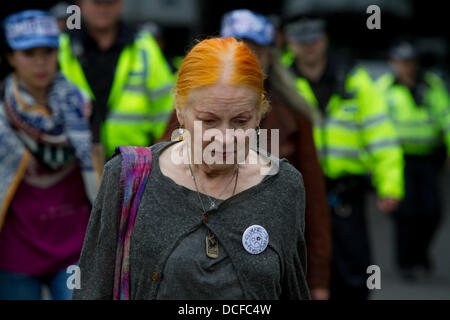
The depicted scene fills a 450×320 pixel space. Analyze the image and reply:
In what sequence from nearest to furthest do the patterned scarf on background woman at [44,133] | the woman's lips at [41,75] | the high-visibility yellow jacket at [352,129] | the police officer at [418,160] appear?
the patterned scarf on background woman at [44,133] → the woman's lips at [41,75] → the high-visibility yellow jacket at [352,129] → the police officer at [418,160]

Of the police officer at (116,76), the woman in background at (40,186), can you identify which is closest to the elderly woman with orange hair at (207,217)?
the woman in background at (40,186)

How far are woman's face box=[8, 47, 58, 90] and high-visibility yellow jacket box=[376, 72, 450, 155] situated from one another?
562cm

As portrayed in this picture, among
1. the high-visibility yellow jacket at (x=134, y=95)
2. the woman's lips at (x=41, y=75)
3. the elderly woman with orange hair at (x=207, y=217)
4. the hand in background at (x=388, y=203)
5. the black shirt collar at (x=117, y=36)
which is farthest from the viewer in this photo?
the hand in background at (x=388, y=203)

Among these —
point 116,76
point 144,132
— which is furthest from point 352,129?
point 116,76

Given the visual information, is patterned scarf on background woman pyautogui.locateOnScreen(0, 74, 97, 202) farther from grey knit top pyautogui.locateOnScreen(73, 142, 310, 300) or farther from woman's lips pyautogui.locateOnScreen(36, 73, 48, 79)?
grey knit top pyautogui.locateOnScreen(73, 142, 310, 300)

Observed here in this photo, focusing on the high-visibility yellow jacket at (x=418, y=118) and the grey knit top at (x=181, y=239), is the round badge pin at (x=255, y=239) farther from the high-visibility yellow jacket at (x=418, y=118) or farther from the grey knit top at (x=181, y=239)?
the high-visibility yellow jacket at (x=418, y=118)

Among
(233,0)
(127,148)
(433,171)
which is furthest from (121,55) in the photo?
(233,0)

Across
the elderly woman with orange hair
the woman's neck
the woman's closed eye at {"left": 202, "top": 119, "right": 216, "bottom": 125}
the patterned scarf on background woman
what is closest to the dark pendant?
the elderly woman with orange hair

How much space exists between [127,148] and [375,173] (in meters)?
3.89

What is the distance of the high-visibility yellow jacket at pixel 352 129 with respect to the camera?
620cm

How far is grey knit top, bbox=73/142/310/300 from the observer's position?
9.54 feet

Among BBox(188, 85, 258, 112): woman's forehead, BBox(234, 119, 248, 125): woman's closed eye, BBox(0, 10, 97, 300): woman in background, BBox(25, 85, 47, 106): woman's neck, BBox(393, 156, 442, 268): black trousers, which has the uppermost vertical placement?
BBox(188, 85, 258, 112): woman's forehead

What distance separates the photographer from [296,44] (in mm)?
6535

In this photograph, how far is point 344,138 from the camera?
6.22 metres
